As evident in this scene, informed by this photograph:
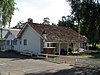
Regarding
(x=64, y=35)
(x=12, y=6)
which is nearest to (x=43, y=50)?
(x=64, y=35)

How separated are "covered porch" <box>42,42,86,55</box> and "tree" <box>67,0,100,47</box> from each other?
59.6 ft

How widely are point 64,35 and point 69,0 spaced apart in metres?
22.7

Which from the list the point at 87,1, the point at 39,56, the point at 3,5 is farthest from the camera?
the point at 39,56

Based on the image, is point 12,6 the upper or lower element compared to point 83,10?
lower

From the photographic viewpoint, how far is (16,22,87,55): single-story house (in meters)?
40.9

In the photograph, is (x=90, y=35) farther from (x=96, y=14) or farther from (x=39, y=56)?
(x=39, y=56)

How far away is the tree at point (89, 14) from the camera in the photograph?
21.4m

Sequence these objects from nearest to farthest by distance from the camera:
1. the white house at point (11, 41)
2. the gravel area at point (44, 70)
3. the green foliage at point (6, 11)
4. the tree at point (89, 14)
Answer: the green foliage at point (6, 11), the gravel area at point (44, 70), the tree at point (89, 14), the white house at point (11, 41)

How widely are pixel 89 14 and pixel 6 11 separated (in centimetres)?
1130

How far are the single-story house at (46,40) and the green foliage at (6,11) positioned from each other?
1104 inches

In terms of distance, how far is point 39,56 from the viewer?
36.5 m

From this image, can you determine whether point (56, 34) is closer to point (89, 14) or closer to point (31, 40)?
point (31, 40)

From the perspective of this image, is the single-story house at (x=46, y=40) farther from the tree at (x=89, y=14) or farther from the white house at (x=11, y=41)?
the tree at (x=89, y=14)

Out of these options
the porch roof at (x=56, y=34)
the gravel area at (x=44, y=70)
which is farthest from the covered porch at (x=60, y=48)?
the gravel area at (x=44, y=70)
